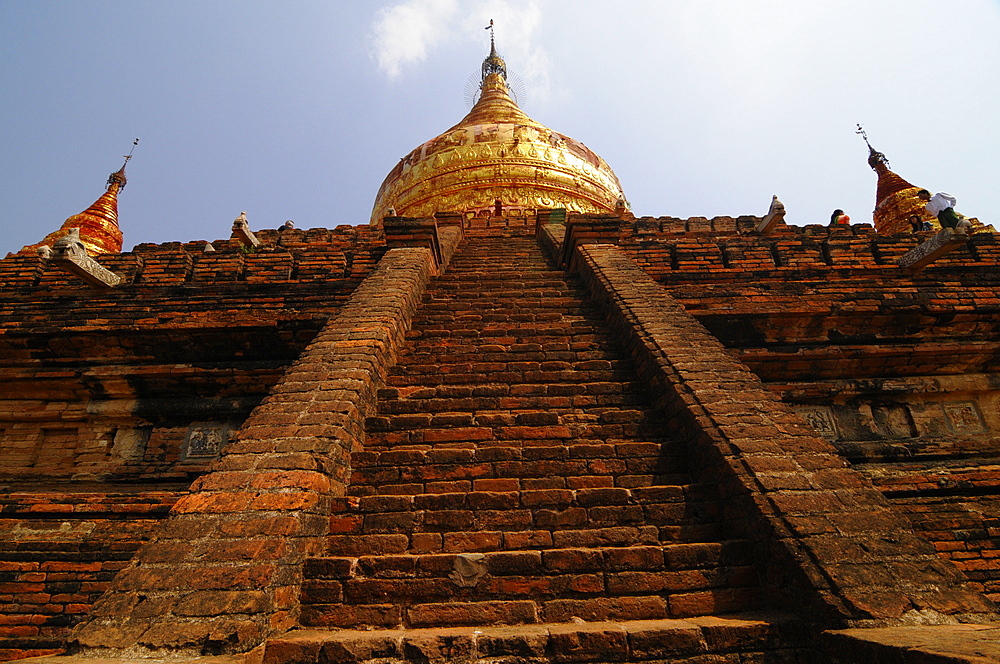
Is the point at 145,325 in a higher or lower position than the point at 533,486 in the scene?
higher

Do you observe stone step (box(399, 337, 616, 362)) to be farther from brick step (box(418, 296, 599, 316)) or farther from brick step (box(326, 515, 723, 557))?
brick step (box(326, 515, 723, 557))

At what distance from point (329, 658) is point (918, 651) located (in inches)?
72.6

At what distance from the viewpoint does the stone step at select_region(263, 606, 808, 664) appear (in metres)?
1.88

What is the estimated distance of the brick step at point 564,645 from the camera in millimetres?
1879

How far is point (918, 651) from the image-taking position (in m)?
1.47

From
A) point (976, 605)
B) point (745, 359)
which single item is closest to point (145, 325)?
point (745, 359)

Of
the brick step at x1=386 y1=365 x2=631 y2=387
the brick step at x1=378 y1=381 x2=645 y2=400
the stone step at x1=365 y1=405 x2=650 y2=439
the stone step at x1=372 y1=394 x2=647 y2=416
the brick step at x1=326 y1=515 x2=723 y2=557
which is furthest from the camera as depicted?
the brick step at x1=386 y1=365 x2=631 y2=387

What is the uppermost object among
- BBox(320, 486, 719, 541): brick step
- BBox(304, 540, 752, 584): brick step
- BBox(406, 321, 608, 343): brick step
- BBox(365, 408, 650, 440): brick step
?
BBox(406, 321, 608, 343): brick step

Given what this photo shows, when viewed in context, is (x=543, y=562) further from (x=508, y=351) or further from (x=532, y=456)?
(x=508, y=351)

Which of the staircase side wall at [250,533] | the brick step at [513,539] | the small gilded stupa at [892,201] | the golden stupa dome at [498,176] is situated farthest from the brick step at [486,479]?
the small gilded stupa at [892,201]

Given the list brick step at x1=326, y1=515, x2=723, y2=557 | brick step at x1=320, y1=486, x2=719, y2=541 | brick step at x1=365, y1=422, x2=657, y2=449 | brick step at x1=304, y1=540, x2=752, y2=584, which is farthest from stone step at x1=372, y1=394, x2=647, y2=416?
brick step at x1=304, y1=540, x2=752, y2=584

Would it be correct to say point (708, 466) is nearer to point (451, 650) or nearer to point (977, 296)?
point (451, 650)

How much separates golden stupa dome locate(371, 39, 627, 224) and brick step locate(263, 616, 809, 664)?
11932mm

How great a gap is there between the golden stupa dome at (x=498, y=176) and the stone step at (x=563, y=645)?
11.9 metres
